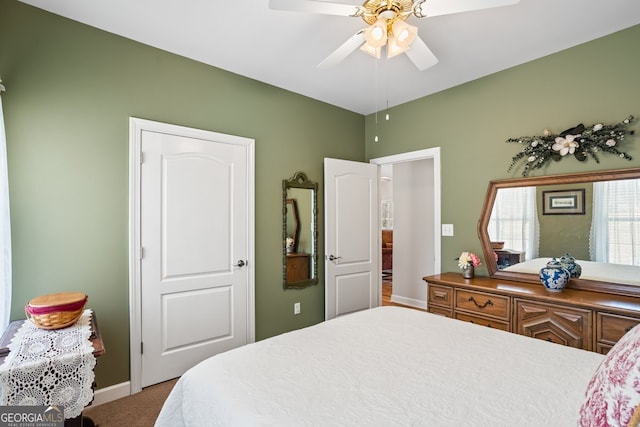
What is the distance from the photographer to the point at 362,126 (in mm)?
4105

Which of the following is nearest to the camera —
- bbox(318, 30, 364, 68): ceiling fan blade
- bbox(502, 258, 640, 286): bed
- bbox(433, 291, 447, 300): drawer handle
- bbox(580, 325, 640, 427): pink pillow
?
bbox(580, 325, 640, 427): pink pillow

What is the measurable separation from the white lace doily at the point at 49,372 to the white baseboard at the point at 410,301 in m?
4.07

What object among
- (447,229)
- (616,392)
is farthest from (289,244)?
(616,392)

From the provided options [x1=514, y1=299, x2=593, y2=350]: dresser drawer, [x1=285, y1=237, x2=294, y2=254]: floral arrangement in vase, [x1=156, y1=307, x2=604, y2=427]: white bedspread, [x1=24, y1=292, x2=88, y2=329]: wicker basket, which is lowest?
[x1=514, y1=299, x2=593, y2=350]: dresser drawer

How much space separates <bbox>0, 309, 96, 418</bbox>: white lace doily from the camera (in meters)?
1.40

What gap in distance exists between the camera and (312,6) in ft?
5.19

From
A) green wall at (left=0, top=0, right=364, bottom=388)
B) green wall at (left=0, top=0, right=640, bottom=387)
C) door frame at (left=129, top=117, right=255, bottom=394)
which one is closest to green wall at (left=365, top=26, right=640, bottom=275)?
green wall at (left=0, top=0, right=640, bottom=387)

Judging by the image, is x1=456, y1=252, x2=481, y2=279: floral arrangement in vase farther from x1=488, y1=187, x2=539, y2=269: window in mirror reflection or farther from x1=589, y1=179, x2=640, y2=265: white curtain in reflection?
x1=589, y1=179, x2=640, y2=265: white curtain in reflection

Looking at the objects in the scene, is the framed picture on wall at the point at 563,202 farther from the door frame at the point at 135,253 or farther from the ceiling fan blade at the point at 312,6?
the door frame at the point at 135,253

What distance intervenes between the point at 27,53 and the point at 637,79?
160 inches

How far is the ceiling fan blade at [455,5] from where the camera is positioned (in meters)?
1.50

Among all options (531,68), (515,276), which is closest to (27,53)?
(531,68)

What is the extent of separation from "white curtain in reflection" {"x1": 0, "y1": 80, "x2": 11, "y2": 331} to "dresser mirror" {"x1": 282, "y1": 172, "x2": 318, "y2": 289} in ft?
6.62
